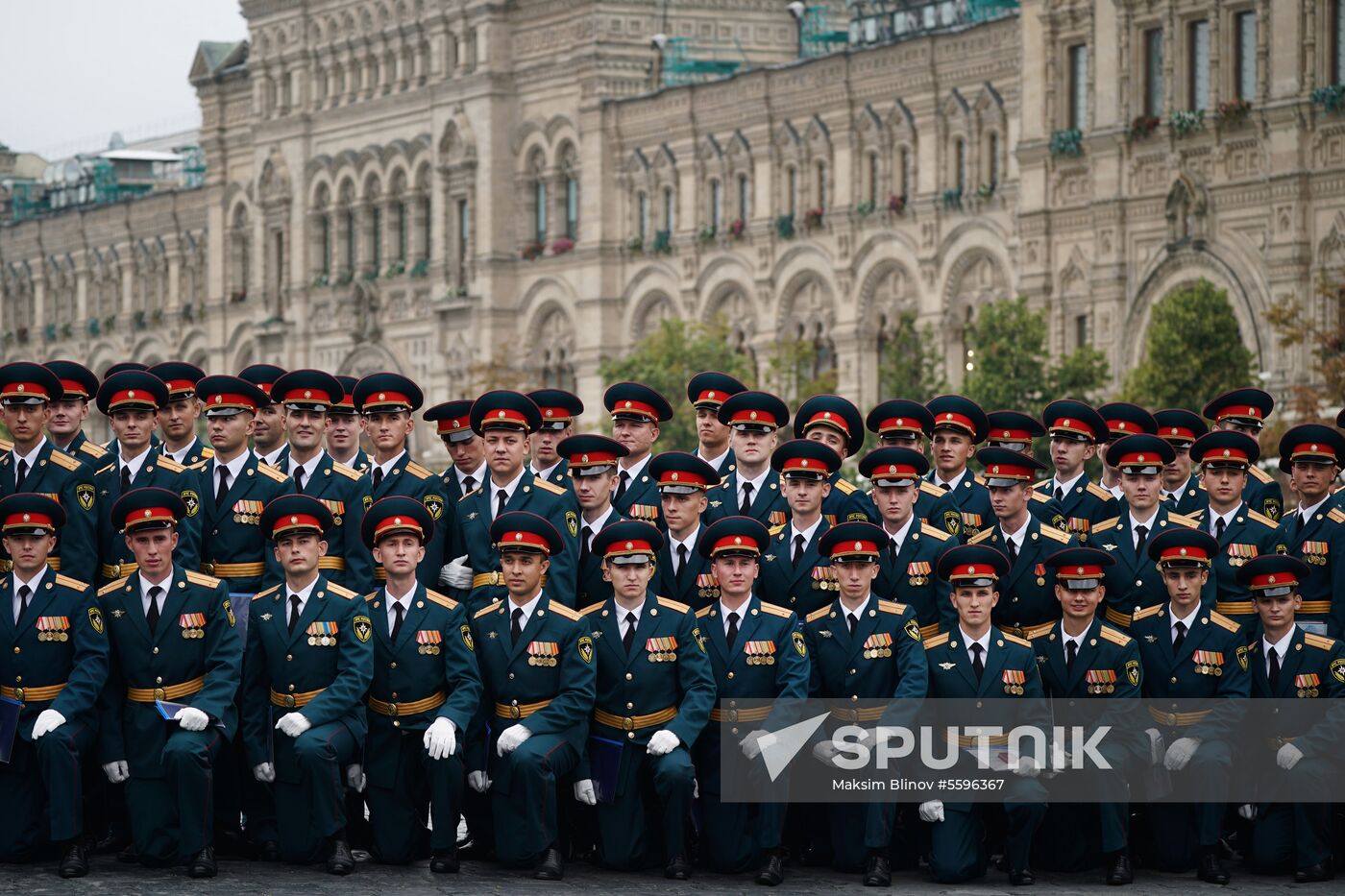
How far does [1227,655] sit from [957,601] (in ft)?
5.15

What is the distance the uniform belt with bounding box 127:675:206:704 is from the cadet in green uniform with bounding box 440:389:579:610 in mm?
1717

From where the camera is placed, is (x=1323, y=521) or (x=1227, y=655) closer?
(x=1227, y=655)

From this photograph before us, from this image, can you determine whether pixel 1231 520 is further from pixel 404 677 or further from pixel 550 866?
pixel 404 677

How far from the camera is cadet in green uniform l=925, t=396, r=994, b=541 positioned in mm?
14711

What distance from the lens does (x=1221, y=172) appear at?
119ft

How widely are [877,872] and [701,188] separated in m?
37.1

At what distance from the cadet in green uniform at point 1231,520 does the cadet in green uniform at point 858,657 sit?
2232 mm

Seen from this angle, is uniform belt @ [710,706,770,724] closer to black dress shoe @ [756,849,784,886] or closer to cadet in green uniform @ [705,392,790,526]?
black dress shoe @ [756,849,784,886]

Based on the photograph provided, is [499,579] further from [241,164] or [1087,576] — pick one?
[241,164]

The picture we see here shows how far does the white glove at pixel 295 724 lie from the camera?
12969 millimetres

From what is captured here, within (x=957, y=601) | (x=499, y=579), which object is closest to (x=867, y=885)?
(x=957, y=601)

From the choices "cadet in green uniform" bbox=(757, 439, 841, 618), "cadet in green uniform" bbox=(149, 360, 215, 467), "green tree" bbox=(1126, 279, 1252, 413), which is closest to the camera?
"cadet in green uniform" bbox=(757, 439, 841, 618)

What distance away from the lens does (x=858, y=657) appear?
13.4m

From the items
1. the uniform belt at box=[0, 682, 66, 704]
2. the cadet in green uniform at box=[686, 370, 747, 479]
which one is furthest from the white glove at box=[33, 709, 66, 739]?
the cadet in green uniform at box=[686, 370, 747, 479]
